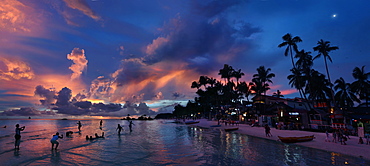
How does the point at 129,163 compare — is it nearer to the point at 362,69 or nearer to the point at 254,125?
the point at 254,125

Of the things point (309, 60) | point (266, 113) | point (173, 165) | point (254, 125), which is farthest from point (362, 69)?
point (173, 165)

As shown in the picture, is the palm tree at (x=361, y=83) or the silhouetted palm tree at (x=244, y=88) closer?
the palm tree at (x=361, y=83)

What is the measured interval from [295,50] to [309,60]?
3.87 metres

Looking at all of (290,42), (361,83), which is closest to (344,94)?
(361,83)

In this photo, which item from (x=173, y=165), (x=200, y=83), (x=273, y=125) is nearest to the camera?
(x=173, y=165)

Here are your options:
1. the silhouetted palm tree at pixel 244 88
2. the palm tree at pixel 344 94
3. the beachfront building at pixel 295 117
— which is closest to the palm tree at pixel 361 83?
the palm tree at pixel 344 94

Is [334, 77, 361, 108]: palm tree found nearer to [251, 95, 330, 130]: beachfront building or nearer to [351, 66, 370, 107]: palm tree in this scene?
[351, 66, 370, 107]: palm tree

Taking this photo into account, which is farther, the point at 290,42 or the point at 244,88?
the point at 244,88

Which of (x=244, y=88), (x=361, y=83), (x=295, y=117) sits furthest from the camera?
(x=244, y=88)

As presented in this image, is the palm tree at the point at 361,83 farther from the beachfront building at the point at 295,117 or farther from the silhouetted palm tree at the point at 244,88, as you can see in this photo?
the silhouetted palm tree at the point at 244,88

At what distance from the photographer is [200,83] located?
98.4 metres

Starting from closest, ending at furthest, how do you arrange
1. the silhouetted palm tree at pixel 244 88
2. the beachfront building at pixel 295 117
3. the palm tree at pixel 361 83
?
the beachfront building at pixel 295 117
the palm tree at pixel 361 83
the silhouetted palm tree at pixel 244 88

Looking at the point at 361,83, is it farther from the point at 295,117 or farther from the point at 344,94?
the point at 295,117

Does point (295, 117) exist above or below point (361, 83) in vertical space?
below
